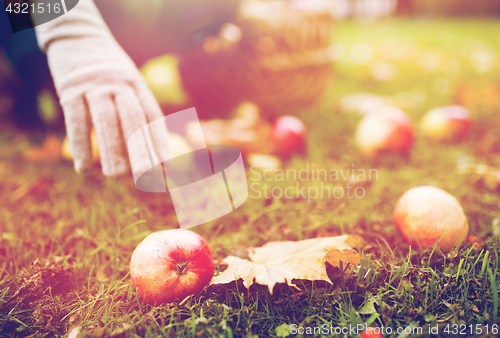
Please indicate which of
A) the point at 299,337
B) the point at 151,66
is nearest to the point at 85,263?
the point at 299,337

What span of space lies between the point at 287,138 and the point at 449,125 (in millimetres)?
1026

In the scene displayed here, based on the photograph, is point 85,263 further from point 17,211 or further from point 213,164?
point 213,164

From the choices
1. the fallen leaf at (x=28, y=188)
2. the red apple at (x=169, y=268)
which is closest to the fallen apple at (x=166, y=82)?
the fallen leaf at (x=28, y=188)

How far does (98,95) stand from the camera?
4.07ft

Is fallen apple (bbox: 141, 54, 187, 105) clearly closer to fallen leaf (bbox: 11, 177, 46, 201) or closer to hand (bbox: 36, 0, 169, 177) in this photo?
fallen leaf (bbox: 11, 177, 46, 201)

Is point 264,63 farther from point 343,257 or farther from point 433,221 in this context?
point 343,257

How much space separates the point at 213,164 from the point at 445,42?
5.27 meters

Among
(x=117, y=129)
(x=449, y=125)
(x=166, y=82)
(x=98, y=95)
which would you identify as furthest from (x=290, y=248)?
(x=166, y=82)

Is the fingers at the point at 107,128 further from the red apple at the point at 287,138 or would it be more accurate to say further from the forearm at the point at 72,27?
the red apple at the point at 287,138

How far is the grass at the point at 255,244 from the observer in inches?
36.4

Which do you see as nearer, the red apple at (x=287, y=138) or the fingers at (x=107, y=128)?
the fingers at (x=107, y=128)

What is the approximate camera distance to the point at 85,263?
3.88 feet

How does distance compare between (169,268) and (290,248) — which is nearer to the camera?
(169,268)

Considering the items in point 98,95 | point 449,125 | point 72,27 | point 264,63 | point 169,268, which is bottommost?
point 449,125
